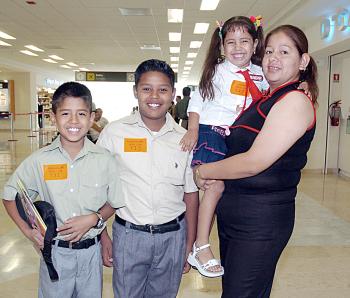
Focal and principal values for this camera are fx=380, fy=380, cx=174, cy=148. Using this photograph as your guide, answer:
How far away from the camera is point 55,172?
1625 millimetres

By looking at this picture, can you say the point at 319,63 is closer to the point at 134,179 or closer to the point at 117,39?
the point at 117,39

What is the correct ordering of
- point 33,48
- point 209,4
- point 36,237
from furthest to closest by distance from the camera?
point 33,48 < point 209,4 < point 36,237

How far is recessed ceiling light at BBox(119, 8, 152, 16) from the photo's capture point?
7699mm

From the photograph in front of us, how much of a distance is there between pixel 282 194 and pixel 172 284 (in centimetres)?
75

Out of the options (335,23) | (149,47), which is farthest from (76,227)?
(149,47)

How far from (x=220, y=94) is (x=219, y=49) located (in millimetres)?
255

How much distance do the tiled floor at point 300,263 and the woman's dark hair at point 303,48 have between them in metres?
1.93

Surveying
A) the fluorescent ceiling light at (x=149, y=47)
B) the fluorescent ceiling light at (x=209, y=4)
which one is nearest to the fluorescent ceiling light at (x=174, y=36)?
the fluorescent ceiling light at (x=149, y=47)

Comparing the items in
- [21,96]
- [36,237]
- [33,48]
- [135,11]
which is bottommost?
[36,237]

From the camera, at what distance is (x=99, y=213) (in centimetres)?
172

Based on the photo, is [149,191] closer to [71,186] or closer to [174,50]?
[71,186]

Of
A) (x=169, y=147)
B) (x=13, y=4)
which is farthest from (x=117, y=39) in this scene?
(x=169, y=147)

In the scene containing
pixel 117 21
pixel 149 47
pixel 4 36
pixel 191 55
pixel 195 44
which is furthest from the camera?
pixel 191 55

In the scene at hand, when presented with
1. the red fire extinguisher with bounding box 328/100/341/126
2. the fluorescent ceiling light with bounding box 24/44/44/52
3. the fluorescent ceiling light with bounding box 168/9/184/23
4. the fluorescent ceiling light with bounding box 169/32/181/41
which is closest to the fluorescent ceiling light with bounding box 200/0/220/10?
the fluorescent ceiling light with bounding box 168/9/184/23
